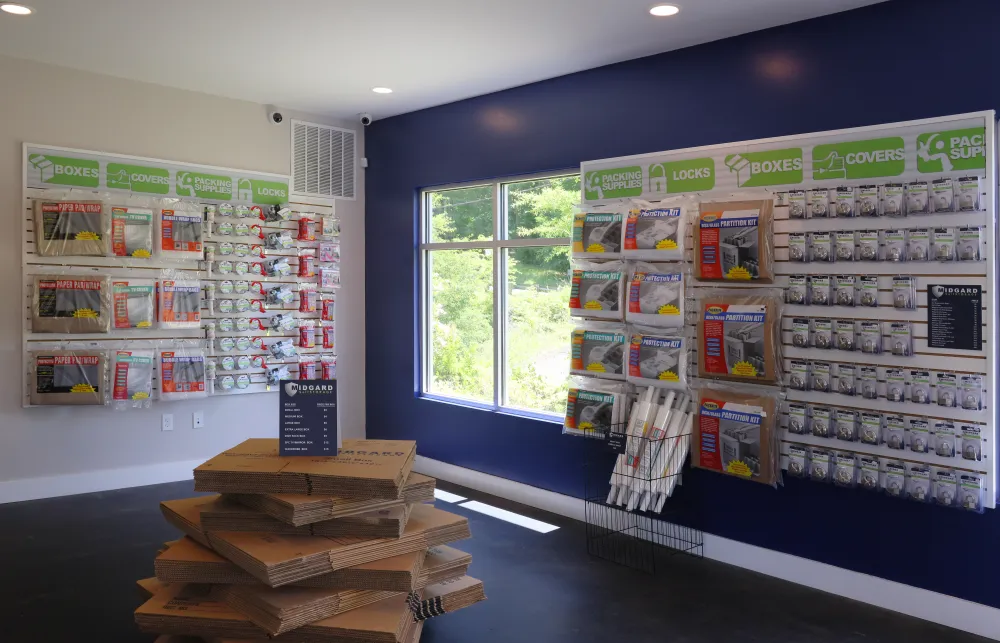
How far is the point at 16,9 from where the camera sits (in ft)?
13.9

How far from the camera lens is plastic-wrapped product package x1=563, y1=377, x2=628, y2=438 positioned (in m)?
4.61

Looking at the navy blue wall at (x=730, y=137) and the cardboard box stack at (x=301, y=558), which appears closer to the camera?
the cardboard box stack at (x=301, y=558)

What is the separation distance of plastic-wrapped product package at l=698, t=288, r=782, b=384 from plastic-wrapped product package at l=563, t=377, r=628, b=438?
56cm

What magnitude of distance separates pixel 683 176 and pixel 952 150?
4.63 ft

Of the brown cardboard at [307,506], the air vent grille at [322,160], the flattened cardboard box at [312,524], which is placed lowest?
the flattened cardboard box at [312,524]

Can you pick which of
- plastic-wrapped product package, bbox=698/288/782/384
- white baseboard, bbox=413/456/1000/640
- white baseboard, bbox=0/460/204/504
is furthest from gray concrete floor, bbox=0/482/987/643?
plastic-wrapped product package, bbox=698/288/782/384

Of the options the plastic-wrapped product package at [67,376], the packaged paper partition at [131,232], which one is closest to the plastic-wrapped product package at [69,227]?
the packaged paper partition at [131,232]

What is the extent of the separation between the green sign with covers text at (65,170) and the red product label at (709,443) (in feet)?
14.7

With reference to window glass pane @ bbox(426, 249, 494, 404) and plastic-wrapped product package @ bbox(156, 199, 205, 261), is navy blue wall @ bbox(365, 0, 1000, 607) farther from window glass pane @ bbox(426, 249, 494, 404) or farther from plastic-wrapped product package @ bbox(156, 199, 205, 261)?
plastic-wrapped product package @ bbox(156, 199, 205, 261)

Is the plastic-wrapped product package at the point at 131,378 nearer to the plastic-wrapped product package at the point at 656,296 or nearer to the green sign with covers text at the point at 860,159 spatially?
the plastic-wrapped product package at the point at 656,296

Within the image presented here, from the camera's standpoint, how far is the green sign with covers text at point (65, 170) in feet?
17.5

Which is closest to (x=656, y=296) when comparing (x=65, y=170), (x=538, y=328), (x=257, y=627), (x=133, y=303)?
(x=538, y=328)

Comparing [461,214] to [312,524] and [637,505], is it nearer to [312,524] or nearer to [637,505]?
[637,505]

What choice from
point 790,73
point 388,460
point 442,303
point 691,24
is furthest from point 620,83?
point 388,460
